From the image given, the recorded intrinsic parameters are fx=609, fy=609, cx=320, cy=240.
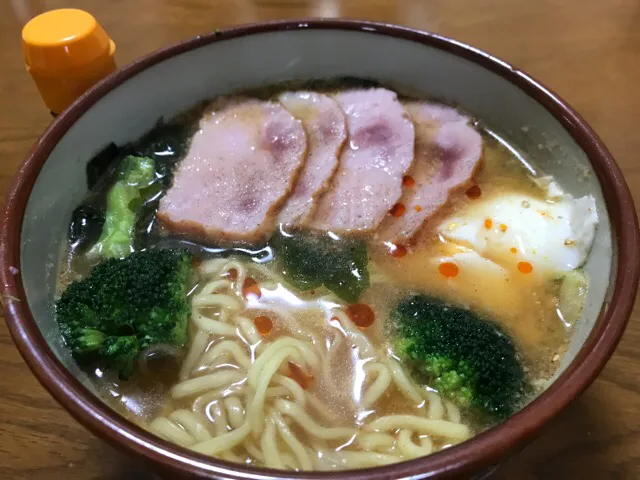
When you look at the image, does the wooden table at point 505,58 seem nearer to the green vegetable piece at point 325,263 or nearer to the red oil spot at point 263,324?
the red oil spot at point 263,324

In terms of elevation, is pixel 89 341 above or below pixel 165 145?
below

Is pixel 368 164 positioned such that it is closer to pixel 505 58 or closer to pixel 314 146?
pixel 314 146

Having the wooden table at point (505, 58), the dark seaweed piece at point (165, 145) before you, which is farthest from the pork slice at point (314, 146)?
the wooden table at point (505, 58)

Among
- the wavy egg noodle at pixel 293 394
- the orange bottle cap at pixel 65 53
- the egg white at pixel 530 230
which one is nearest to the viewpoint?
the wavy egg noodle at pixel 293 394

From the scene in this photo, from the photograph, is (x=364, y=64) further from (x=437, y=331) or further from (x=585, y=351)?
(x=585, y=351)

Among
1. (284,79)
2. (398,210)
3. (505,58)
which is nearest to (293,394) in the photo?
(398,210)

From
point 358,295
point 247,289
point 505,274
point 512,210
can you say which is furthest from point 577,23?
point 247,289
